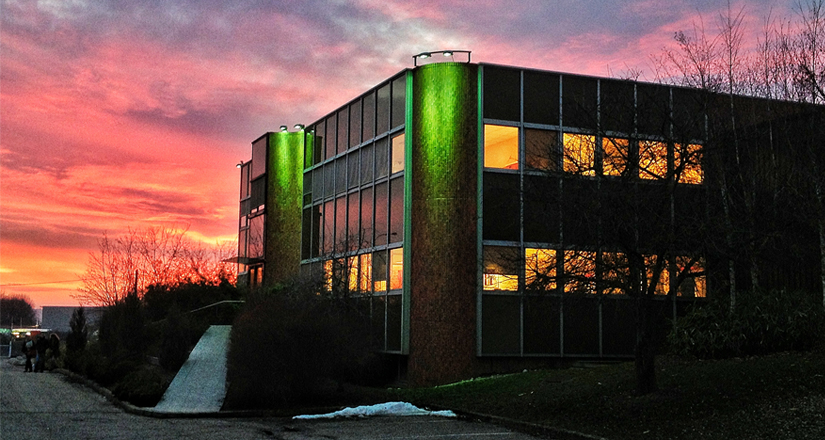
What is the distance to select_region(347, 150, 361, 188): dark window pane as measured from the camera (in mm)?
27797

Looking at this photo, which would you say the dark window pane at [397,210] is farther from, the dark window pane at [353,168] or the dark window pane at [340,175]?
the dark window pane at [340,175]

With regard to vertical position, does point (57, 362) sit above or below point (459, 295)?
below

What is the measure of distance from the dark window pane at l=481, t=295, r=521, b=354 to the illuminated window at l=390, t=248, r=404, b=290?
2950 millimetres

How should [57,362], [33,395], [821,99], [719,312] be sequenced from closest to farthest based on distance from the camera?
[821,99] < [719,312] < [33,395] < [57,362]

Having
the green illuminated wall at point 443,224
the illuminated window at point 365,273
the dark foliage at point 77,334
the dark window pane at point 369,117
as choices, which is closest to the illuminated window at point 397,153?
the green illuminated wall at point 443,224

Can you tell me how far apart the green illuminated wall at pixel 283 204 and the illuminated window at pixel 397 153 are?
30.2ft

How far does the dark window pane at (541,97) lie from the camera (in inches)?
926

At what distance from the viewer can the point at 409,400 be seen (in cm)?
1842

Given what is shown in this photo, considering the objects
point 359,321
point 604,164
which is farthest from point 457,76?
point 604,164

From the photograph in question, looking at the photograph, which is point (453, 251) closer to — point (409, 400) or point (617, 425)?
point (409, 400)

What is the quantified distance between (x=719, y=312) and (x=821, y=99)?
522cm

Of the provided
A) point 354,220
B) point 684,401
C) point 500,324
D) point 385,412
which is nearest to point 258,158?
point 354,220

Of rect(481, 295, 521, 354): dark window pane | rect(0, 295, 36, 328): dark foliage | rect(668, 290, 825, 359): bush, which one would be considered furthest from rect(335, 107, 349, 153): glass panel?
rect(0, 295, 36, 328): dark foliage

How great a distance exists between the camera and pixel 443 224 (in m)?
22.9
